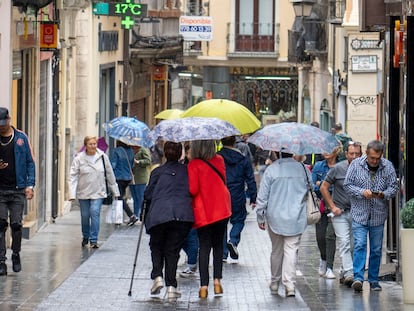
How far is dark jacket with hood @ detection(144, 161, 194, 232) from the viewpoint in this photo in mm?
13023

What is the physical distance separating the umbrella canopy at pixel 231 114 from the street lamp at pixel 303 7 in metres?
22.8

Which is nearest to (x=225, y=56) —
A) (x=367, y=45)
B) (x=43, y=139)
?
(x=367, y=45)

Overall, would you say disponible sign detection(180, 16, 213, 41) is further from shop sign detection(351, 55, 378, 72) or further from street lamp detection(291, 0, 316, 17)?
shop sign detection(351, 55, 378, 72)

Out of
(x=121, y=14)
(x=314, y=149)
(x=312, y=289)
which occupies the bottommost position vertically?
(x=312, y=289)

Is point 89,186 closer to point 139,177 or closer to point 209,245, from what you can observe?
point 139,177

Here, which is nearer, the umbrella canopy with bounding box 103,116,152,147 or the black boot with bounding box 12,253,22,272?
the black boot with bounding box 12,253,22,272

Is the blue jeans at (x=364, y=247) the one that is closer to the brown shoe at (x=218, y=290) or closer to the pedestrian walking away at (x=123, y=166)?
the brown shoe at (x=218, y=290)

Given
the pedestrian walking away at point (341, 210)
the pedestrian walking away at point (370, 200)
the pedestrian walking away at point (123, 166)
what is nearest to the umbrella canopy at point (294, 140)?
the pedestrian walking away at point (370, 200)

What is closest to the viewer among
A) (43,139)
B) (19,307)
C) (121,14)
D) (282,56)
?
(19,307)

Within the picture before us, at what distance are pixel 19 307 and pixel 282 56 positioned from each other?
4544cm

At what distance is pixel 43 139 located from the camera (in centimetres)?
2236

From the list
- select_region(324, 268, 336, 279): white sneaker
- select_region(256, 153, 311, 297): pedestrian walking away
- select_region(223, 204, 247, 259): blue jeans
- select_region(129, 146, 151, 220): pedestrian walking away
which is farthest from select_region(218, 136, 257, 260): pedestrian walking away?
select_region(129, 146, 151, 220): pedestrian walking away

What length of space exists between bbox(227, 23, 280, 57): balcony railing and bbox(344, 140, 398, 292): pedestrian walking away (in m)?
43.3

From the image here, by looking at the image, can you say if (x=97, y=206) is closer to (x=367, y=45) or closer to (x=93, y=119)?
(x=93, y=119)
